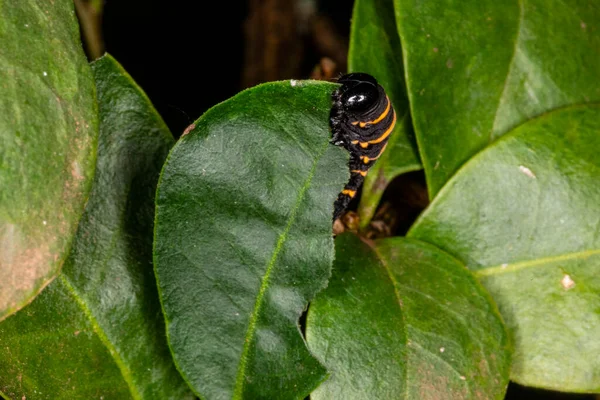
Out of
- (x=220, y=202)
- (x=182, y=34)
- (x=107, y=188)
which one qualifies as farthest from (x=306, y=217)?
(x=182, y=34)

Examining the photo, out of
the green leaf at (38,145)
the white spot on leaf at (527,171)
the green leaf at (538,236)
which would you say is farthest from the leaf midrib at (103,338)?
the white spot on leaf at (527,171)

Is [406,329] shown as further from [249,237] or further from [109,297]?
[109,297]

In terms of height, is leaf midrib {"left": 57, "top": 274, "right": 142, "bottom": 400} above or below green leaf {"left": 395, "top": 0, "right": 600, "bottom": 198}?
below

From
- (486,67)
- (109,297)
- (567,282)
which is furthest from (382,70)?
(109,297)

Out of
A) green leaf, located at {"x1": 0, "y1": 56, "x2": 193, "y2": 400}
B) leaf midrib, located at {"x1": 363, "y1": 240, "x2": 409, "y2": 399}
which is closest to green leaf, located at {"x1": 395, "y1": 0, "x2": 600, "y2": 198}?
leaf midrib, located at {"x1": 363, "y1": 240, "x2": 409, "y2": 399}

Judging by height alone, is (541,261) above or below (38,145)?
below

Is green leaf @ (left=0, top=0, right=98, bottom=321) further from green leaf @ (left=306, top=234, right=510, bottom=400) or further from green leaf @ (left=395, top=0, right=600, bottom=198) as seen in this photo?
green leaf @ (left=395, top=0, right=600, bottom=198)
